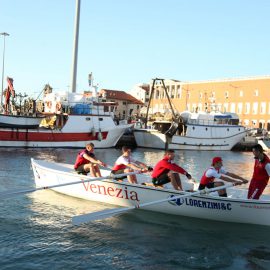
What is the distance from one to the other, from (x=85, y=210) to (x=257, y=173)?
5518mm

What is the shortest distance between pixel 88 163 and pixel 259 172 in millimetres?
6044

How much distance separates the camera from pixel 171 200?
12.6m

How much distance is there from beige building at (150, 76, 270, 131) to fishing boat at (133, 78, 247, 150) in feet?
88.8

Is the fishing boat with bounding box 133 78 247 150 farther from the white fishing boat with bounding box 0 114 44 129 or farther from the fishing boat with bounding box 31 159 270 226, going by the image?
the fishing boat with bounding box 31 159 270 226

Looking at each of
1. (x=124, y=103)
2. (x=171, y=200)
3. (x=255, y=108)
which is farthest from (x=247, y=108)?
(x=171, y=200)

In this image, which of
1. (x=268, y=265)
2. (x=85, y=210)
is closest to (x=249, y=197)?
(x=268, y=265)

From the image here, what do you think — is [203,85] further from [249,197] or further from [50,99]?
[249,197]

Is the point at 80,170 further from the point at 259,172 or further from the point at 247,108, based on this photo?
the point at 247,108

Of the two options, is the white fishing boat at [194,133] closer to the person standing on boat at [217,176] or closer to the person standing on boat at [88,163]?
the person standing on boat at [88,163]

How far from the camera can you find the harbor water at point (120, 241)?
30.1 feet

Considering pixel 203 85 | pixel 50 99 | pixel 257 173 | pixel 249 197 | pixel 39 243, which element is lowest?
pixel 39 243

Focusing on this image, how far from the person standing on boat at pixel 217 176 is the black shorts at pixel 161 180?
113 cm

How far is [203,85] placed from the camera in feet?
308

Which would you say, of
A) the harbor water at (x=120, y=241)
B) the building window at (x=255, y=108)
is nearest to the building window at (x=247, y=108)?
the building window at (x=255, y=108)
